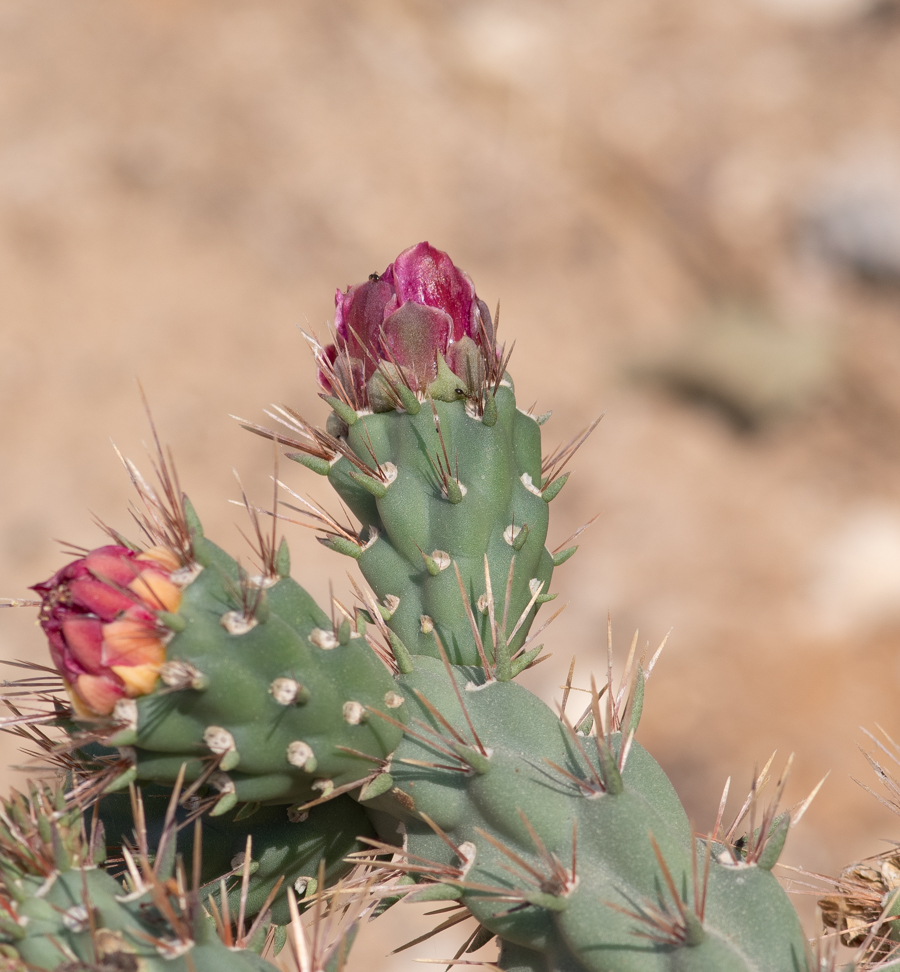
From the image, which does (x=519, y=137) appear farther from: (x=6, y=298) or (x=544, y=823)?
(x=544, y=823)

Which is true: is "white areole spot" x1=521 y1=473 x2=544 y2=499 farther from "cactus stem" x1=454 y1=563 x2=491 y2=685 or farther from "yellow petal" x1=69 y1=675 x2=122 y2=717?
"yellow petal" x1=69 y1=675 x2=122 y2=717

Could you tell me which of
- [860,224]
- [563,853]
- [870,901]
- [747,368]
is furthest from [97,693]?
[860,224]

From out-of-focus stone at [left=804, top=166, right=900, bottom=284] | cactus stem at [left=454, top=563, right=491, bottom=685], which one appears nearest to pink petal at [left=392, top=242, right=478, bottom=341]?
cactus stem at [left=454, top=563, right=491, bottom=685]

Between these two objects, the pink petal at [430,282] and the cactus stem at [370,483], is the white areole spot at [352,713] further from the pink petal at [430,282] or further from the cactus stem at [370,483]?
the pink petal at [430,282]

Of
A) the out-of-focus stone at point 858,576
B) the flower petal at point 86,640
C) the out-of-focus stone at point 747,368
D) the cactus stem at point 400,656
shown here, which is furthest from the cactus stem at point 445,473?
the out-of-focus stone at point 747,368

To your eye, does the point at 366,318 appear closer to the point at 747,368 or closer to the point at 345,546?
the point at 345,546
